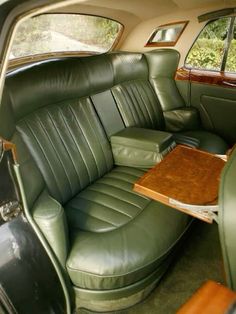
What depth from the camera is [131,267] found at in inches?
50.7

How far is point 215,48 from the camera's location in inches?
112

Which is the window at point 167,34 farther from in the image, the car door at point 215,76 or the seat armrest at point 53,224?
the seat armrest at point 53,224

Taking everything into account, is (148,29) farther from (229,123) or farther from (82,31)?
(229,123)

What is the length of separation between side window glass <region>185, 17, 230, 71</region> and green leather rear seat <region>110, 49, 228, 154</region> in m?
0.20

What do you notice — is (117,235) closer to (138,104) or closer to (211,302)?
(211,302)

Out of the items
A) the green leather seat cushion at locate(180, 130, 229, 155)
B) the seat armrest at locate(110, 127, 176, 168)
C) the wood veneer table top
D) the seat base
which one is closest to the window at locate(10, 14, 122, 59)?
the seat armrest at locate(110, 127, 176, 168)

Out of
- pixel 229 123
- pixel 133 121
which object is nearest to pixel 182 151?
pixel 133 121

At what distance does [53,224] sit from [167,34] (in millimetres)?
2490

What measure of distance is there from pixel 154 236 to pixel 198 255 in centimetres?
61

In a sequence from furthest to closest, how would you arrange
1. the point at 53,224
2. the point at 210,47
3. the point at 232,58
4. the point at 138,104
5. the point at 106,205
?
the point at 210,47
the point at 232,58
the point at 138,104
the point at 106,205
the point at 53,224

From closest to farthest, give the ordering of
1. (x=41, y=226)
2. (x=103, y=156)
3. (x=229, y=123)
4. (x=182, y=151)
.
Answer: (x=41, y=226) < (x=182, y=151) < (x=103, y=156) < (x=229, y=123)

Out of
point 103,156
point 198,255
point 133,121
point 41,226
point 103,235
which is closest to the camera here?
point 41,226

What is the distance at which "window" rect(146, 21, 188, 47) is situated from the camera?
9.43ft

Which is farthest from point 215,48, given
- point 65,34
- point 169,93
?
point 65,34
